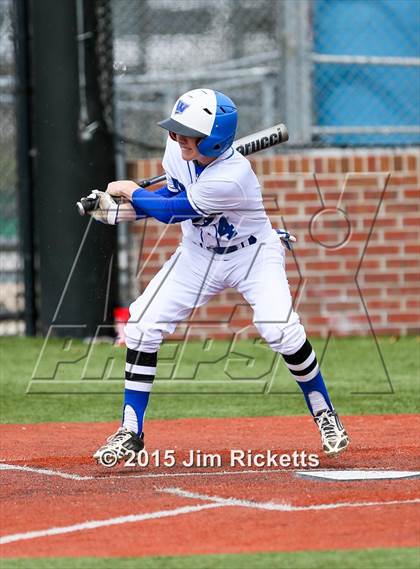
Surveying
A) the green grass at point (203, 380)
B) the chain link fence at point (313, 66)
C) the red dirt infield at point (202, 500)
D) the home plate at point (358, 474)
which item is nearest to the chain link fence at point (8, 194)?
the green grass at point (203, 380)

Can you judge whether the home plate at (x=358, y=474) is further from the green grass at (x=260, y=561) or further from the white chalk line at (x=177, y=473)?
the green grass at (x=260, y=561)

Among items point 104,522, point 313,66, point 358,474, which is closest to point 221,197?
point 358,474

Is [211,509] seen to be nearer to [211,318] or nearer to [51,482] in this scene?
[51,482]

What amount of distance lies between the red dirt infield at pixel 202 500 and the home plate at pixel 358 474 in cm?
9

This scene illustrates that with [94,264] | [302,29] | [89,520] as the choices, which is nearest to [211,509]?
[89,520]

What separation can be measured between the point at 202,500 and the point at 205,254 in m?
1.68

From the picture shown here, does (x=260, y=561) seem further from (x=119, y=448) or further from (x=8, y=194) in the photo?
(x=8, y=194)

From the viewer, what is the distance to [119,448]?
636 cm

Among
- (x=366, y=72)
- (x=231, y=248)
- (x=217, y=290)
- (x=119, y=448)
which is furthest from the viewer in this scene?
(x=366, y=72)

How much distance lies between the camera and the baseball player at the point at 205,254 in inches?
251

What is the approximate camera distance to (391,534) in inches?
184

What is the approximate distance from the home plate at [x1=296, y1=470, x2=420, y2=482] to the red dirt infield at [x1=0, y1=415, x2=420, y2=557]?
0.28 feet

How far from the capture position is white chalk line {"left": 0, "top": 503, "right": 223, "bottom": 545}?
4.77 m

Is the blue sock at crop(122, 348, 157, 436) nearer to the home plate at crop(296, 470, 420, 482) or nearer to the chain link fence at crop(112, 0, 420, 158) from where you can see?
the home plate at crop(296, 470, 420, 482)
